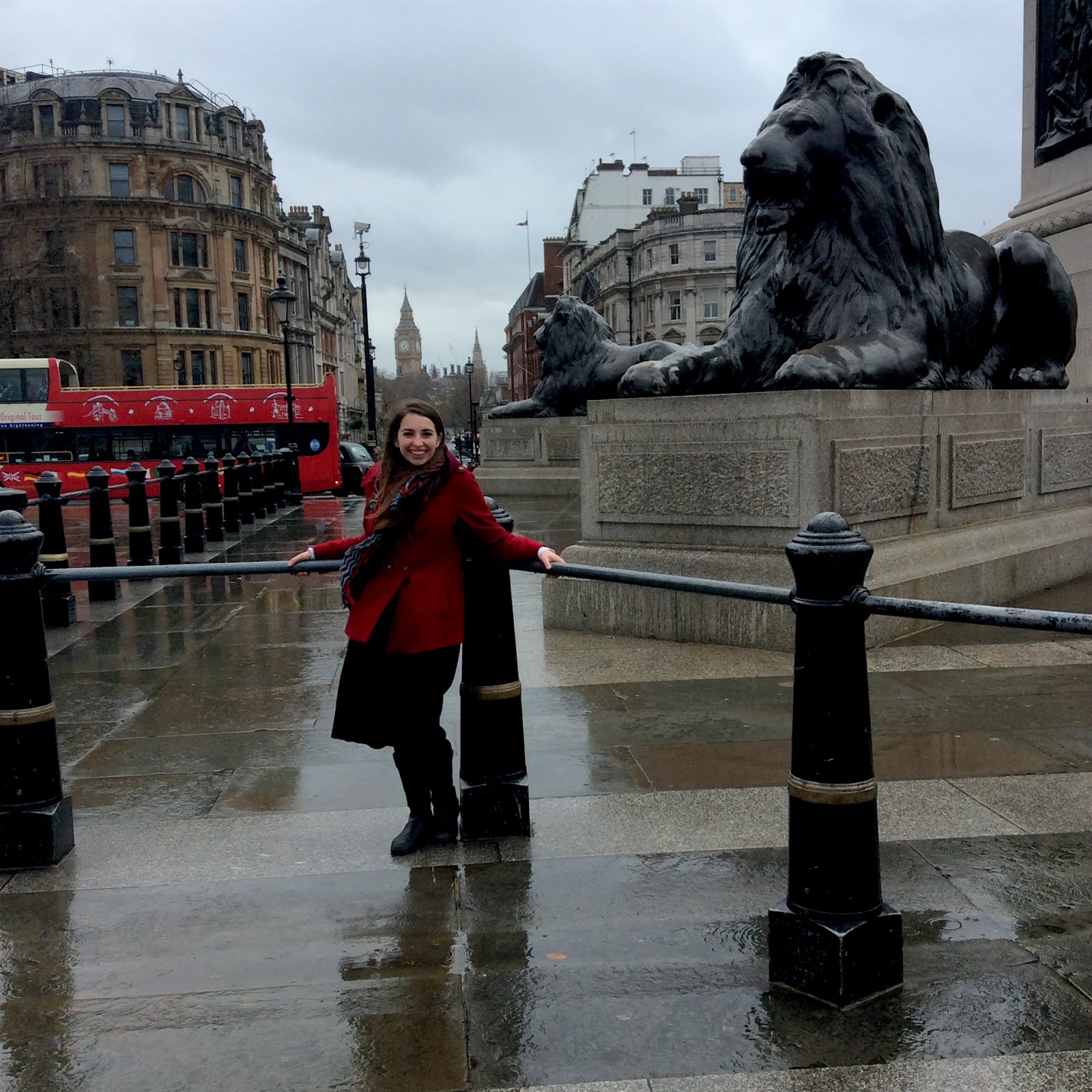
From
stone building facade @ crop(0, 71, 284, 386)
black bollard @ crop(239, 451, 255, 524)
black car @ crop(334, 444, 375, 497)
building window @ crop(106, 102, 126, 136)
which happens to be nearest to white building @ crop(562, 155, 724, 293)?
stone building facade @ crop(0, 71, 284, 386)

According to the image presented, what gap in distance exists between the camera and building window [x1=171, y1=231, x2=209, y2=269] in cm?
7699

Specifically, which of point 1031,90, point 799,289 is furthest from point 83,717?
point 1031,90

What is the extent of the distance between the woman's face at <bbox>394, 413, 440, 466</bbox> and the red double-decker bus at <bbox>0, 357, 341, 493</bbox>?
31.7 metres

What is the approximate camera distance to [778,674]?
20.6ft

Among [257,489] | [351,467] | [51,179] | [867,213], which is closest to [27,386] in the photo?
[351,467]

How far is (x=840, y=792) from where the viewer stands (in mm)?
2879

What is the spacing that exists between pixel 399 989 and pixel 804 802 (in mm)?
1173

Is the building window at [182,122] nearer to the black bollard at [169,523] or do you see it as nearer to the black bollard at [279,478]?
the black bollard at [279,478]

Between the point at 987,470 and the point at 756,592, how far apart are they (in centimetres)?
577

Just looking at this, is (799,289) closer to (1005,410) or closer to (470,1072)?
(1005,410)

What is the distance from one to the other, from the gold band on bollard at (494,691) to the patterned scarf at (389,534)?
1.75 feet

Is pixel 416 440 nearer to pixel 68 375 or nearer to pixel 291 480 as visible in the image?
pixel 291 480

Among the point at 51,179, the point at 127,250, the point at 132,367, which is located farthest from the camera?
the point at 127,250

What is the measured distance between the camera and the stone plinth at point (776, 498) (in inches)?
266
